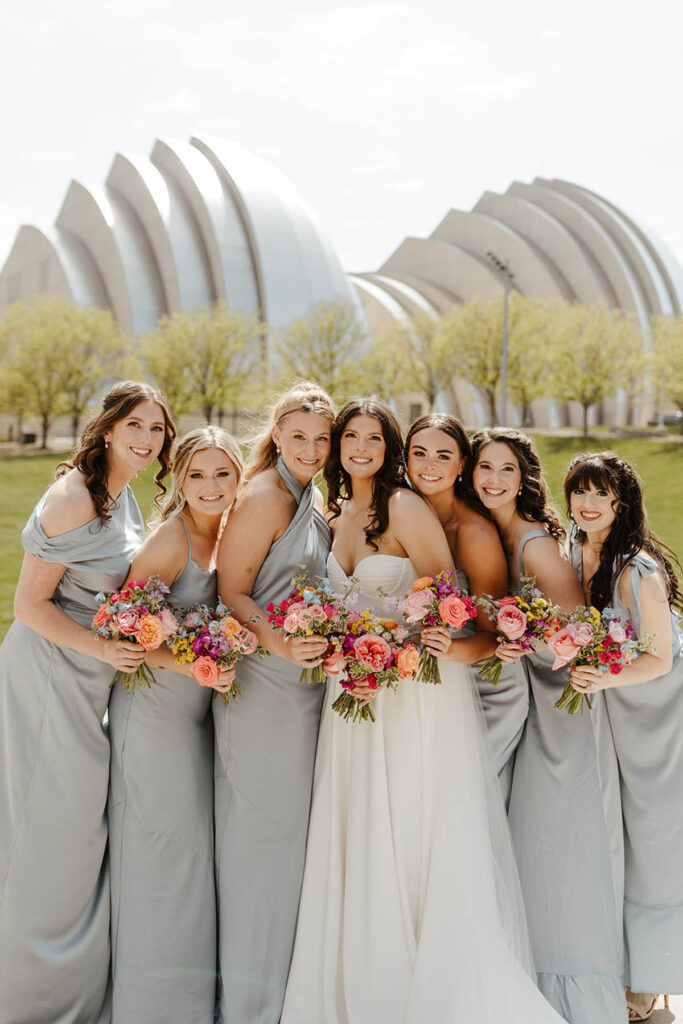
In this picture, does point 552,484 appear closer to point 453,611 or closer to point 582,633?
point 582,633

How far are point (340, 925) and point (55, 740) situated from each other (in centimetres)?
160

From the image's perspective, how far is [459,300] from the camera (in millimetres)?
60594

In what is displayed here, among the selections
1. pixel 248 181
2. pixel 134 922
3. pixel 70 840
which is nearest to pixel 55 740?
pixel 70 840

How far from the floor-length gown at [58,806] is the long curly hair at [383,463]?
3.84ft

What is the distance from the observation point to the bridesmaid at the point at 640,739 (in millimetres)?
3938

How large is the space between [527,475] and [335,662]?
4.90 ft

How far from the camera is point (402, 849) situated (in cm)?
378

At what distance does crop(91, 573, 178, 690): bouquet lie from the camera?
3.50 meters

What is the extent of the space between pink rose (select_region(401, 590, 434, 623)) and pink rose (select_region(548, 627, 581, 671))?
57cm

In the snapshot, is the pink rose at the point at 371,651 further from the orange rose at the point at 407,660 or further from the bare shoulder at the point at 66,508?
the bare shoulder at the point at 66,508

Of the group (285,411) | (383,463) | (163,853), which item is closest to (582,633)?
(383,463)

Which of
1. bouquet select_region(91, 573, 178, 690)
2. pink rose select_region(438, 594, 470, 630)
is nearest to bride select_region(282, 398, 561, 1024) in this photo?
pink rose select_region(438, 594, 470, 630)

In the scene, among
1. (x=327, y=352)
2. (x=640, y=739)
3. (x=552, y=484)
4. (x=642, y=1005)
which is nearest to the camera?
(x=642, y=1005)

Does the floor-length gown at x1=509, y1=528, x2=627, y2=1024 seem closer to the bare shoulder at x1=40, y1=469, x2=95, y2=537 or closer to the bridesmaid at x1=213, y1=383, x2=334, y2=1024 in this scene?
the bridesmaid at x1=213, y1=383, x2=334, y2=1024
